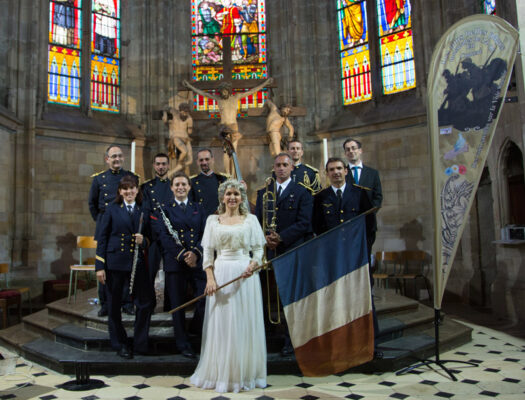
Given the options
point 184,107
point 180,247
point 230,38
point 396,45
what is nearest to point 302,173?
point 180,247

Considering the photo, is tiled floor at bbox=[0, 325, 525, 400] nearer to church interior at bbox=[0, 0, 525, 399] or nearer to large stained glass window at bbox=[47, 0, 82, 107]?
church interior at bbox=[0, 0, 525, 399]

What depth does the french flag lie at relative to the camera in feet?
12.1

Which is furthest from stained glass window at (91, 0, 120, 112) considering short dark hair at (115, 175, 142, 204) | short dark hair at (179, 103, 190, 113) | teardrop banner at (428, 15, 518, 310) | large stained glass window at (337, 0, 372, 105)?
teardrop banner at (428, 15, 518, 310)

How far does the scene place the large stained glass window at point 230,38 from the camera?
11680 mm

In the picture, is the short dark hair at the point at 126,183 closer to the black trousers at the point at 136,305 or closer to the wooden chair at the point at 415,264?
the black trousers at the point at 136,305

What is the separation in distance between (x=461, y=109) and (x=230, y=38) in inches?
354

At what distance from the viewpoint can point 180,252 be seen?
429 centimetres

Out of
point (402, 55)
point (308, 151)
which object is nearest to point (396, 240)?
point (308, 151)

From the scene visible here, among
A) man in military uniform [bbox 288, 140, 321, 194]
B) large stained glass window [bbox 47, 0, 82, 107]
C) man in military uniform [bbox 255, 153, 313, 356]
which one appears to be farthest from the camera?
large stained glass window [bbox 47, 0, 82, 107]

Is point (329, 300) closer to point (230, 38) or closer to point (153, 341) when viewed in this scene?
point (153, 341)

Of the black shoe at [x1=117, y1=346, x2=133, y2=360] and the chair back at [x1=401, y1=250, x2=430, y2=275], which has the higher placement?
the chair back at [x1=401, y1=250, x2=430, y2=275]

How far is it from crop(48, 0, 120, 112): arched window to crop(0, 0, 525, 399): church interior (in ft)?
Result: 0.09

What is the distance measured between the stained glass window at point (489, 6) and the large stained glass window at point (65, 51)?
848 centimetres

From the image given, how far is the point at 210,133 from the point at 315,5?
3971 millimetres
